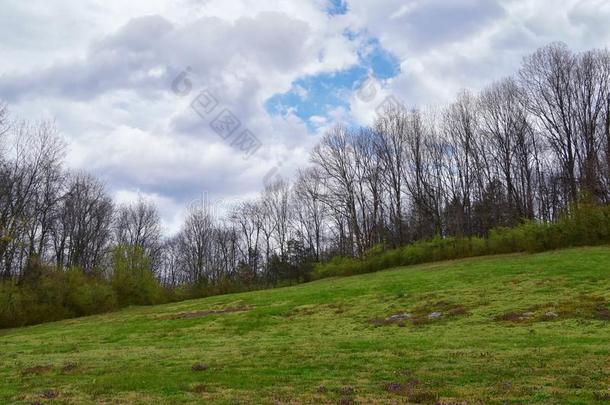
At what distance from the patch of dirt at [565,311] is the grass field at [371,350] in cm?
6

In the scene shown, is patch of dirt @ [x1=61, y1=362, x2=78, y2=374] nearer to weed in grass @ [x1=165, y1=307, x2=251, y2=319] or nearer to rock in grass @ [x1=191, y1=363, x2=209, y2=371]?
rock in grass @ [x1=191, y1=363, x2=209, y2=371]

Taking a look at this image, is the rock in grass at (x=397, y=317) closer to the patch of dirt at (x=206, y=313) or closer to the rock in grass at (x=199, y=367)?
the rock in grass at (x=199, y=367)

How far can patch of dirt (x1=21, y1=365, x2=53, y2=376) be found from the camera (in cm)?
1308

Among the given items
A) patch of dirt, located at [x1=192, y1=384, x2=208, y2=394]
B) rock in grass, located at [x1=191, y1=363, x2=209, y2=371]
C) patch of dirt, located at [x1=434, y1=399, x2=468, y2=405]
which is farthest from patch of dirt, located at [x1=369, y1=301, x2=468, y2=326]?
patch of dirt, located at [x1=434, y1=399, x2=468, y2=405]

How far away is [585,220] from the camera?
110 ft

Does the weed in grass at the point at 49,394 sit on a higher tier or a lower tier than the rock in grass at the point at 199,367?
higher

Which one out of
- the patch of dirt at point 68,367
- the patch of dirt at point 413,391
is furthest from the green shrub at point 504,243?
the patch of dirt at point 68,367

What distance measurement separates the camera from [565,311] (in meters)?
17.3

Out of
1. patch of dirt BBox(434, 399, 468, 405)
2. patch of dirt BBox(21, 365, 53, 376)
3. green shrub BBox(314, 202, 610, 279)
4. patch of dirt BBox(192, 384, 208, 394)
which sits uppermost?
green shrub BBox(314, 202, 610, 279)

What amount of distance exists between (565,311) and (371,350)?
807cm

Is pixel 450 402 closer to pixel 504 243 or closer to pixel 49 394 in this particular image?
pixel 49 394

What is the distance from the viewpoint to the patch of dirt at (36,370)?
13084 millimetres

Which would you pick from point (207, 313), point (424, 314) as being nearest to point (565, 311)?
point (424, 314)

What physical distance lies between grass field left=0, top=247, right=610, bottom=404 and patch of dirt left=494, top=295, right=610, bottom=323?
0.06 m
